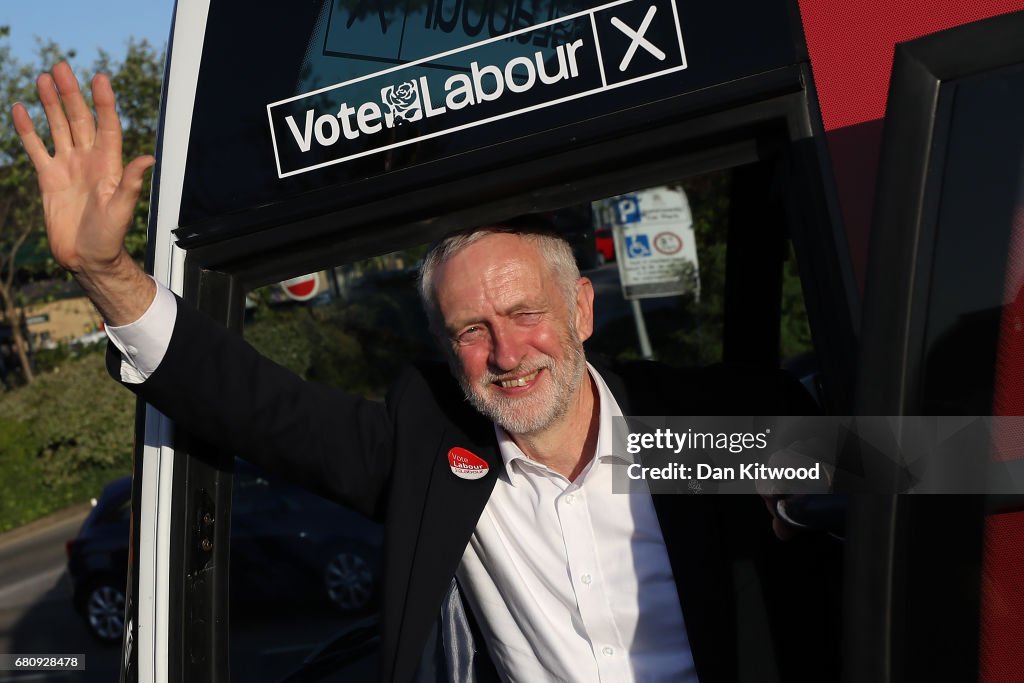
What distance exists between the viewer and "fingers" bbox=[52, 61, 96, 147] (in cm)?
177

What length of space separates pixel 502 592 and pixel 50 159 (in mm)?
1200

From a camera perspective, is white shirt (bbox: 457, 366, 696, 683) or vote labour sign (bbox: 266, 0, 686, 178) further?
white shirt (bbox: 457, 366, 696, 683)

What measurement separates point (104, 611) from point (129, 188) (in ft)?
22.9

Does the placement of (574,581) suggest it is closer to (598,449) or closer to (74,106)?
(598,449)

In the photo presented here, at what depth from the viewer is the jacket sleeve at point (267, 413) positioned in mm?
2031

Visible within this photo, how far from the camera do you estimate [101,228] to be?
185 centimetres

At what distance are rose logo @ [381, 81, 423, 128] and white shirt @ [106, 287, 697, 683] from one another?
755mm

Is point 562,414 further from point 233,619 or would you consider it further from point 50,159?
point 233,619

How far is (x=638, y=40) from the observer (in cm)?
181

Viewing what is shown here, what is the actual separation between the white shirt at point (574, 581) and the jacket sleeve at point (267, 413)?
279 mm

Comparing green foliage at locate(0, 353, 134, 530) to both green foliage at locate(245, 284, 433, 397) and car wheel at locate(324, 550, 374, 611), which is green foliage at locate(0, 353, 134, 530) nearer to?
green foliage at locate(245, 284, 433, 397)

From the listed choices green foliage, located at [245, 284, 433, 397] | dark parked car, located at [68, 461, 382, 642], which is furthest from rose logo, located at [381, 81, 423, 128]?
green foliage, located at [245, 284, 433, 397]

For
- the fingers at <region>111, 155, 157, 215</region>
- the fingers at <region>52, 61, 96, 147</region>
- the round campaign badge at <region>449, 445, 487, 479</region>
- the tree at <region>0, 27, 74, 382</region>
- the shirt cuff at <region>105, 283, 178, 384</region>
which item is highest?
the tree at <region>0, 27, 74, 382</region>

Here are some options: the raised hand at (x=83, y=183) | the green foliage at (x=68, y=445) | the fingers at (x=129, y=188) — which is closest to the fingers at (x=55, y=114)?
the raised hand at (x=83, y=183)
